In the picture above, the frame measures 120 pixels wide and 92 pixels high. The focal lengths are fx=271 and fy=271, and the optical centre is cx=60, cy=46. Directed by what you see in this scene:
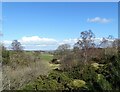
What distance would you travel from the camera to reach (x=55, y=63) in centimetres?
2833

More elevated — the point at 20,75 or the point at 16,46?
the point at 16,46

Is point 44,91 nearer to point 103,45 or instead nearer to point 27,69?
point 27,69

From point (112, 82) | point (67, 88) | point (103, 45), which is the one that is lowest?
point (67, 88)

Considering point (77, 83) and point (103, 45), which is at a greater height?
point (103, 45)

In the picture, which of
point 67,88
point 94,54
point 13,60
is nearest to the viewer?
point 67,88

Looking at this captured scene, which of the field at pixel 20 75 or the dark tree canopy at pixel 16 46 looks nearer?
the field at pixel 20 75

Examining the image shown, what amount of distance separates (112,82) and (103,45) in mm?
15300

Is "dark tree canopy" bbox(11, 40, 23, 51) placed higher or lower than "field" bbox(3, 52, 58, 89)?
higher

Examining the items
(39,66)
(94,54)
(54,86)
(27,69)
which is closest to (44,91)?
(54,86)

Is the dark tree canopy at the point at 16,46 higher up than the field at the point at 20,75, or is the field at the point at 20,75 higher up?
the dark tree canopy at the point at 16,46

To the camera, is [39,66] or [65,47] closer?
[39,66]

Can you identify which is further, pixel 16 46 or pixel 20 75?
pixel 16 46

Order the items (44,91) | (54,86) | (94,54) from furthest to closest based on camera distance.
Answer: (94,54)
(54,86)
(44,91)

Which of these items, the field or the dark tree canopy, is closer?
the field
